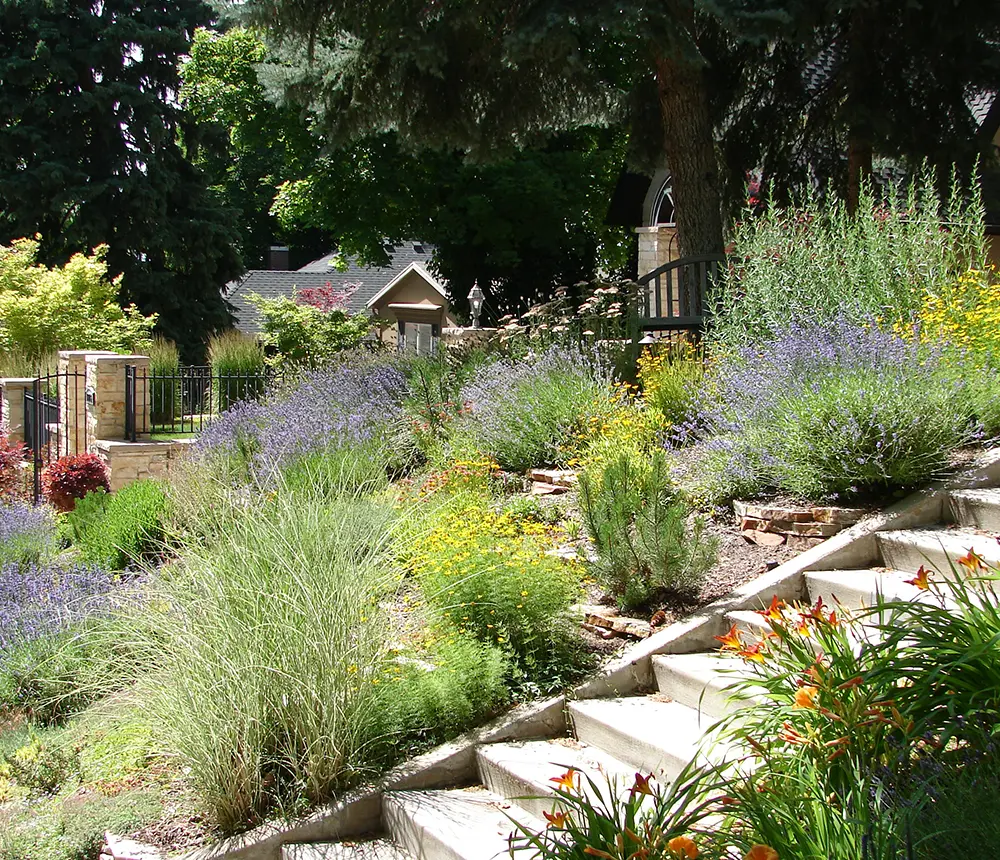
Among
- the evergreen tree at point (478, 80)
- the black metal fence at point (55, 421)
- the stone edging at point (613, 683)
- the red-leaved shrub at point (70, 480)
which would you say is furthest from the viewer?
the black metal fence at point (55, 421)

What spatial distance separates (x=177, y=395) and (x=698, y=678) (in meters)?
13.1

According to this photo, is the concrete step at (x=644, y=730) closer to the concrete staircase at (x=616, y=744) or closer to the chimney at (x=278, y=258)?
the concrete staircase at (x=616, y=744)

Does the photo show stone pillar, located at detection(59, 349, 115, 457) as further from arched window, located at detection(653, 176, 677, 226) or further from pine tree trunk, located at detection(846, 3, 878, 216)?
arched window, located at detection(653, 176, 677, 226)

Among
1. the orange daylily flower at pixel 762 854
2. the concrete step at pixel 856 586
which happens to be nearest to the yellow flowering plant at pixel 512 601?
the concrete step at pixel 856 586

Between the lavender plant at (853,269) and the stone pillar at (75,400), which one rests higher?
the lavender plant at (853,269)

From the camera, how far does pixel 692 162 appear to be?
1137cm

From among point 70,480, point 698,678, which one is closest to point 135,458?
point 70,480

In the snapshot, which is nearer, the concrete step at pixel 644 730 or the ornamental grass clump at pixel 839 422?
the concrete step at pixel 644 730

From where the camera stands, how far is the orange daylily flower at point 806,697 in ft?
10.3

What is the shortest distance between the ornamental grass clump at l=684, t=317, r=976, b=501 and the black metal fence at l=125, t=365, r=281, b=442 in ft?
23.0

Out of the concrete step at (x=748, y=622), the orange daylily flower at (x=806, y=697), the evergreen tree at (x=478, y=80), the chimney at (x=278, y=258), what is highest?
the chimney at (x=278, y=258)

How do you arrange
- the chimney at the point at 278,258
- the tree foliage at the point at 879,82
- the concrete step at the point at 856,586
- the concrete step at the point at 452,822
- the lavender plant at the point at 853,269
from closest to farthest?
1. the concrete step at the point at 452,822
2. the concrete step at the point at 856,586
3. the lavender plant at the point at 853,269
4. the tree foliage at the point at 879,82
5. the chimney at the point at 278,258

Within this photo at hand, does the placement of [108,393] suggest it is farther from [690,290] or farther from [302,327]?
[302,327]

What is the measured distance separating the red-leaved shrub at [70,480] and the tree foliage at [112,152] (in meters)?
14.2
